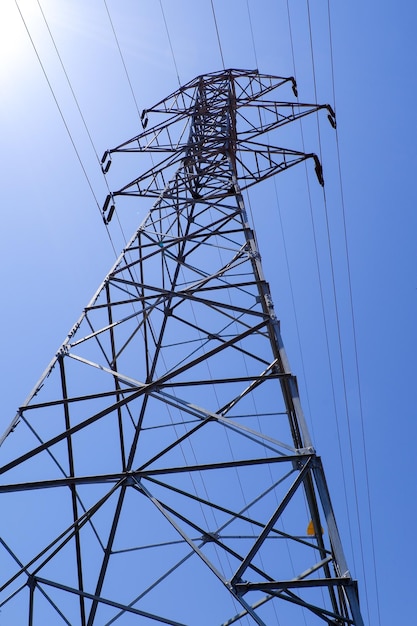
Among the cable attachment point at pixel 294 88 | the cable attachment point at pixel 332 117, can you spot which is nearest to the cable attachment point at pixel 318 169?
the cable attachment point at pixel 332 117

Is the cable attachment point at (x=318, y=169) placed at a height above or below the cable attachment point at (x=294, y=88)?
below

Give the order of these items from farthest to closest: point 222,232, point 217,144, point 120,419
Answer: point 217,144
point 222,232
point 120,419

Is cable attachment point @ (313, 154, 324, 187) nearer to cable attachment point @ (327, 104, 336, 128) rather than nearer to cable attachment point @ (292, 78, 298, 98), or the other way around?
cable attachment point @ (327, 104, 336, 128)

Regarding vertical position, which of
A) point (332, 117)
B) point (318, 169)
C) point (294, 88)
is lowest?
point (318, 169)

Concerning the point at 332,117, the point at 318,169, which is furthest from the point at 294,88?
the point at 318,169

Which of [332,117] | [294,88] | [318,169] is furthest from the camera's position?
[294,88]

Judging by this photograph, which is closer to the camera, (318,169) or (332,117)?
(318,169)

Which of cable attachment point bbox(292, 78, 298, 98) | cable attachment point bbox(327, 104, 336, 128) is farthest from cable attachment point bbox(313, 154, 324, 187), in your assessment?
cable attachment point bbox(292, 78, 298, 98)

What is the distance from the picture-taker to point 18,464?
5.01 m

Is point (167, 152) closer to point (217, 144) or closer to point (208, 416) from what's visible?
point (217, 144)

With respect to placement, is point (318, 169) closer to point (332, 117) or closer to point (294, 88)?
point (332, 117)

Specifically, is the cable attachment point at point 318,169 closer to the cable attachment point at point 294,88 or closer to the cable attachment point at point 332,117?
the cable attachment point at point 332,117

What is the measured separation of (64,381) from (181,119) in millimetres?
8651

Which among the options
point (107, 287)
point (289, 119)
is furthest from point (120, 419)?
point (289, 119)
